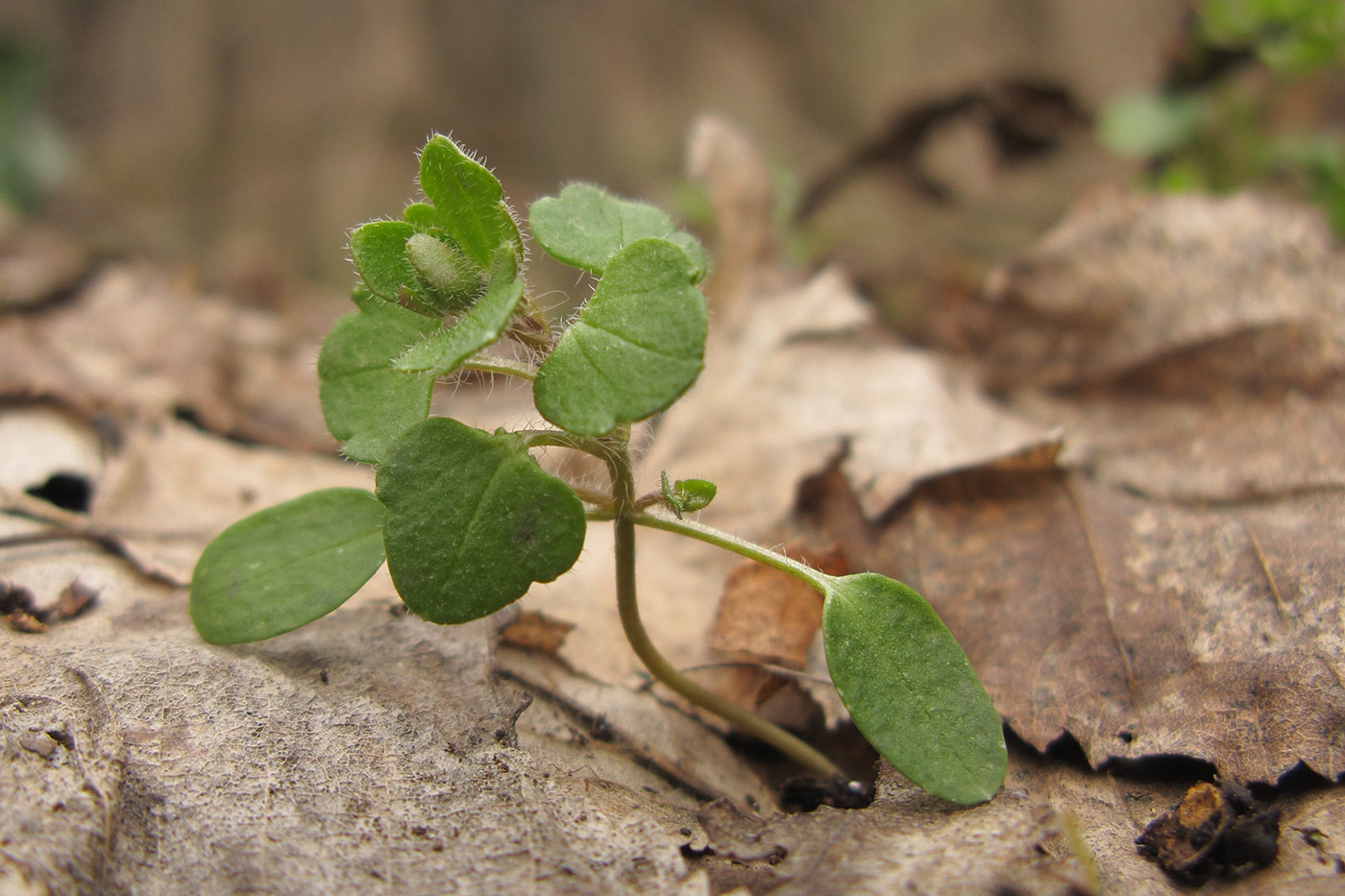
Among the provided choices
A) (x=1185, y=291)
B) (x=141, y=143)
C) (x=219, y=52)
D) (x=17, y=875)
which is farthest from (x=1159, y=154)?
(x=141, y=143)

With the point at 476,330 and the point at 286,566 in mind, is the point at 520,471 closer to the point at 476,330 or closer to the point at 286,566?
the point at 476,330

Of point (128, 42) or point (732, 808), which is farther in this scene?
point (128, 42)

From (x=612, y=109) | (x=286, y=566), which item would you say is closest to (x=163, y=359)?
(x=286, y=566)

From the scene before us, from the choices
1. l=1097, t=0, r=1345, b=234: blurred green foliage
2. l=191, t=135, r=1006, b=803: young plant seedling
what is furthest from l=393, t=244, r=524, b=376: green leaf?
l=1097, t=0, r=1345, b=234: blurred green foliage

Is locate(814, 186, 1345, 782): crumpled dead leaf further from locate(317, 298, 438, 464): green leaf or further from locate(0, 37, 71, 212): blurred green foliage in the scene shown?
locate(0, 37, 71, 212): blurred green foliage

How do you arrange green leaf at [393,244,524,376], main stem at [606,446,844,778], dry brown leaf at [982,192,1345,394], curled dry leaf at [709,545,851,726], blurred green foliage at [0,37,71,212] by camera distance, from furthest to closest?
blurred green foliage at [0,37,71,212], dry brown leaf at [982,192,1345,394], curled dry leaf at [709,545,851,726], main stem at [606,446,844,778], green leaf at [393,244,524,376]

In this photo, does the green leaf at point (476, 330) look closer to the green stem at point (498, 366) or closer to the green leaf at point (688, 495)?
the green stem at point (498, 366)

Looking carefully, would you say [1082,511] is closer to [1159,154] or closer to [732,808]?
[732,808]
